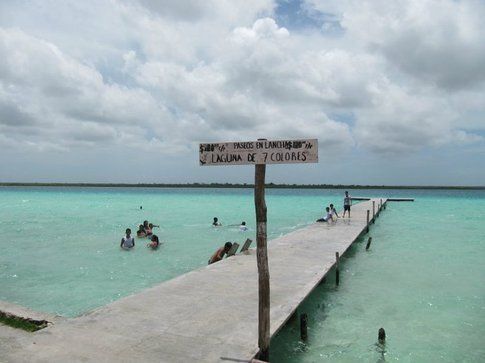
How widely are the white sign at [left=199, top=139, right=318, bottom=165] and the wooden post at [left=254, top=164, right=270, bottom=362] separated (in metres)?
0.22

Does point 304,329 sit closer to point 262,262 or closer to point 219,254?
point 262,262

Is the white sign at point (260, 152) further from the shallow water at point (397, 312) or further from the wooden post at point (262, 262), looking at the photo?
the shallow water at point (397, 312)

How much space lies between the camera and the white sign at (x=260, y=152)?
5609 millimetres

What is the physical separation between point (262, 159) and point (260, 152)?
3.9 inches

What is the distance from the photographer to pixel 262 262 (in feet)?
19.9

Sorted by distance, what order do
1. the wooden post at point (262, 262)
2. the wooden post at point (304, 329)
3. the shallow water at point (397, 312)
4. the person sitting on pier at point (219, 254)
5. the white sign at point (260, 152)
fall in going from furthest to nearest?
the person sitting on pier at point (219, 254) < the wooden post at point (304, 329) < the shallow water at point (397, 312) < the wooden post at point (262, 262) < the white sign at point (260, 152)

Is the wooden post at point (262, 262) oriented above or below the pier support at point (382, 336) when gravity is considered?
above

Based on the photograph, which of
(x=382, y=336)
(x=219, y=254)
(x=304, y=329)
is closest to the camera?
(x=382, y=336)

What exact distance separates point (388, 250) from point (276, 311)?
13.4 metres

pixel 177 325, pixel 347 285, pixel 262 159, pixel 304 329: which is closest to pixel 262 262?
pixel 262 159

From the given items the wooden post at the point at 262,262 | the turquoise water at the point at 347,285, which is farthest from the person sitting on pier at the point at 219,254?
the wooden post at the point at 262,262

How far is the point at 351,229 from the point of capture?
21.8 metres

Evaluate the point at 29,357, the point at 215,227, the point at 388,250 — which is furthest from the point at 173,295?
the point at 215,227

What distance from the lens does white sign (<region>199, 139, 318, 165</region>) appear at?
561cm
